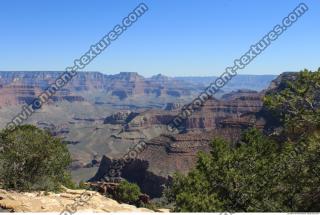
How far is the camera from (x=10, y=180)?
31344 millimetres

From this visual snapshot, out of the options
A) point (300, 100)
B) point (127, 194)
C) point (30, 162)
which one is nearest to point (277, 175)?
point (300, 100)

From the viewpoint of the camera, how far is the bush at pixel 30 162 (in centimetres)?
3117

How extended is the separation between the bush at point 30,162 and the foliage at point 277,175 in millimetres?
10734

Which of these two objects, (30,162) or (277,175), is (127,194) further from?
(277,175)

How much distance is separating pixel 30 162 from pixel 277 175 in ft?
61.7

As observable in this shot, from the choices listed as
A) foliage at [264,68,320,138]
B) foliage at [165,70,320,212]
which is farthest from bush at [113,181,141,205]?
foliage at [264,68,320,138]

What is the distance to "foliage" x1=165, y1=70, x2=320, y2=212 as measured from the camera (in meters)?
23.9

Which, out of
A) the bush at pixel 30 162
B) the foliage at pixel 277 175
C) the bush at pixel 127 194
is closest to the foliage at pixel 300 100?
the foliage at pixel 277 175

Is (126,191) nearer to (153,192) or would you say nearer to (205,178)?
(205,178)

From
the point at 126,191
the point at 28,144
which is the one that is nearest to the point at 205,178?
the point at 28,144

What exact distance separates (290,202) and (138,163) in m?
152

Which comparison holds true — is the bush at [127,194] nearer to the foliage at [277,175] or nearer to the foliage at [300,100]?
the foliage at [277,175]

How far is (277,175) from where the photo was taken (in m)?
27.8

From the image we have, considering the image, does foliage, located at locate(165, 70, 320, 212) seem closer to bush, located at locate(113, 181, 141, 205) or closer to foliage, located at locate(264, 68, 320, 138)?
foliage, located at locate(264, 68, 320, 138)
